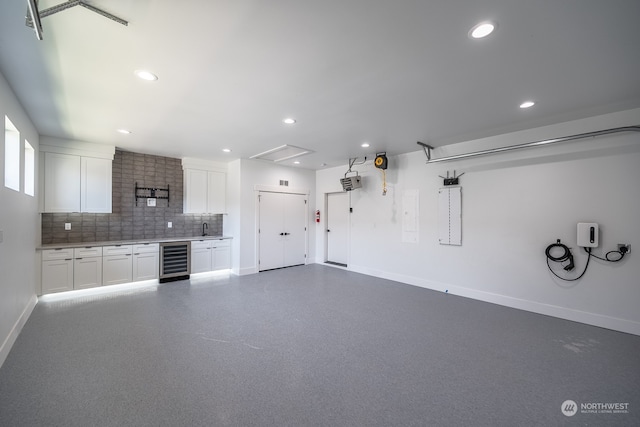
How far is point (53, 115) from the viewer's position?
3.56 metres

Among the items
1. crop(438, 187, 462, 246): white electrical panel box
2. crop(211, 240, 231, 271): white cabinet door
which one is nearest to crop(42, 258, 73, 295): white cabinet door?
crop(211, 240, 231, 271): white cabinet door

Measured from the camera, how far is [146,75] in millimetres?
2488

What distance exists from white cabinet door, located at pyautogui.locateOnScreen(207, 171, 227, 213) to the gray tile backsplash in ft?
1.48

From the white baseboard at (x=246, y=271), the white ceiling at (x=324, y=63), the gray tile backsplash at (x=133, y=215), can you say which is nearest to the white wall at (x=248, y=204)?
the white baseboard at (x=246, y=271)

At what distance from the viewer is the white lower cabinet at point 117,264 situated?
4781mm

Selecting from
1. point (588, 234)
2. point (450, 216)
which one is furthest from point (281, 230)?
point (588, 234)

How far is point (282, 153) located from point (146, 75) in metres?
3.23

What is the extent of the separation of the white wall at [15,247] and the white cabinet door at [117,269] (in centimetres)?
88

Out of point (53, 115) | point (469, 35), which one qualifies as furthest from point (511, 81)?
point (53, 115)

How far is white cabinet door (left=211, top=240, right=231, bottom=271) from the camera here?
20.0 feet

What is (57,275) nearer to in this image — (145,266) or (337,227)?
(145,266)

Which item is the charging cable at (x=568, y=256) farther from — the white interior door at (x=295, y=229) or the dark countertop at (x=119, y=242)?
the dark countertop at (x=119, y=242)

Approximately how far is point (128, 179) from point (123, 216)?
0.78 m

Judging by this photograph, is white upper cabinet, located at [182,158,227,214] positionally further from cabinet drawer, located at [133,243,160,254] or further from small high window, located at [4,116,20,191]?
small high window, located at [4,116,20,191]
